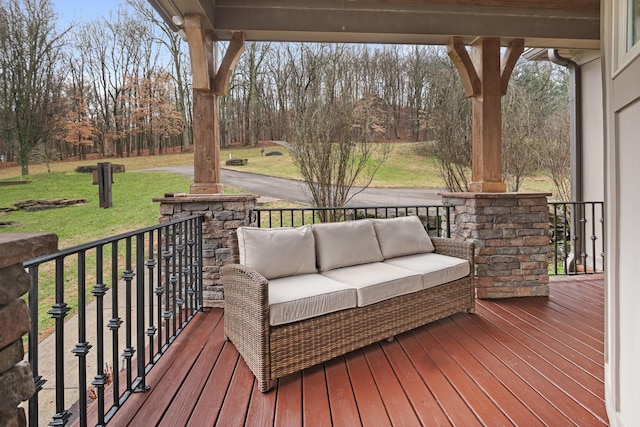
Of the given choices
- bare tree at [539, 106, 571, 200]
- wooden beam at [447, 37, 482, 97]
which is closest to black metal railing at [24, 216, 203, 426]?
wooden beam at [447, 37, 482, 97]

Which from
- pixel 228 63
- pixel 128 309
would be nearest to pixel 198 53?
pixel 228 63

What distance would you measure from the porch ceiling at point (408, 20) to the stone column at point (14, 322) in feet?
10.4

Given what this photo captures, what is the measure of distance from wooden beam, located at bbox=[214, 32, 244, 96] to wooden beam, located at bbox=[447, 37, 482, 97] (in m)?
2.21

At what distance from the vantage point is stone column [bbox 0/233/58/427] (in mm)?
744

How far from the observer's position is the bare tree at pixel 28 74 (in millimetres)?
5836

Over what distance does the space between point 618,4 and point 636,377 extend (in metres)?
1.57

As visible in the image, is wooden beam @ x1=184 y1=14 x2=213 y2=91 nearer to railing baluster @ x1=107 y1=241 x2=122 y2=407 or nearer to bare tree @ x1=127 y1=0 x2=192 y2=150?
railing baluster @ x1=107 y1=241 x2=122 y2=407

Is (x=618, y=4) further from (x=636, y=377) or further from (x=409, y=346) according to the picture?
(x=409, y=346)

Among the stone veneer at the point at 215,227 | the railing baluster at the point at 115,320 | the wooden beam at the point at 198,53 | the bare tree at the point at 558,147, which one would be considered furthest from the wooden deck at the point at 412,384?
the bare tree at the point at 558,147

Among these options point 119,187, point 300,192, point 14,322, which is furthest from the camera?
point 119,187

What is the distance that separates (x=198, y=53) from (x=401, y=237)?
2.57 meters

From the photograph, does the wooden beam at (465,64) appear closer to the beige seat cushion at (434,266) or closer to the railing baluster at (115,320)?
the beige seat cushion at (434,266)

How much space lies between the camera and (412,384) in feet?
6.45

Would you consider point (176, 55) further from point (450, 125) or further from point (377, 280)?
point (377, 280)
